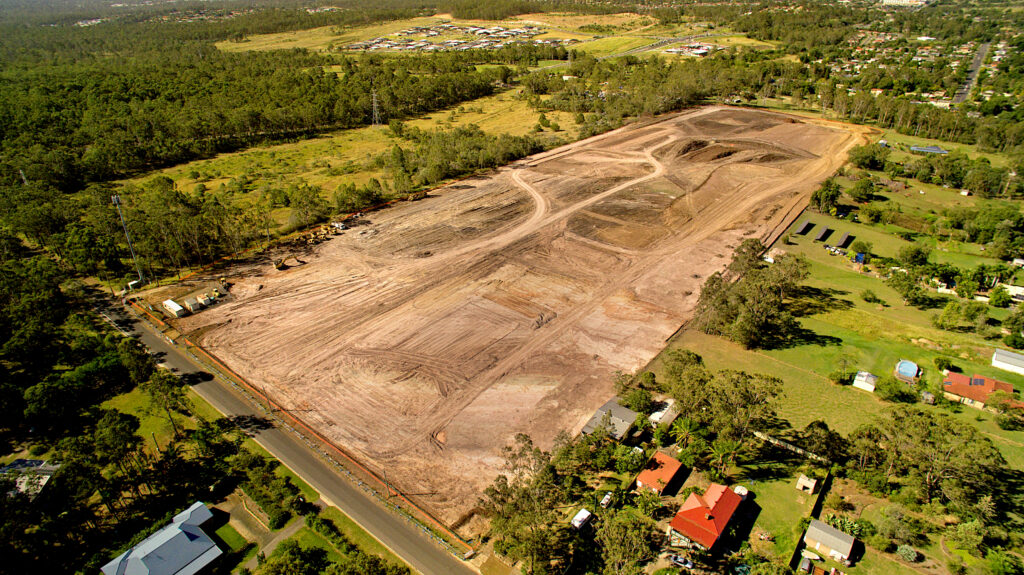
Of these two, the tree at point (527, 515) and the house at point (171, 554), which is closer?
the tree at point (527, 515)

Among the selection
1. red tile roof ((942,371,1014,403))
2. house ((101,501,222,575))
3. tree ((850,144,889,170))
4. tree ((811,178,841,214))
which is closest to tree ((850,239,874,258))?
tree ((811,178,841,214))

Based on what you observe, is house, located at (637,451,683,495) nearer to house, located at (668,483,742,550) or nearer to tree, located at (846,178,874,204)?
house, located at (668,483,742,550)

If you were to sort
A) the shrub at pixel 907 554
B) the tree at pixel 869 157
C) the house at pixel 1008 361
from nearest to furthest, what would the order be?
1. the shrub at pixel 907 554
2. the house at pixel 1008 361
3. the tree at pixel 869 157

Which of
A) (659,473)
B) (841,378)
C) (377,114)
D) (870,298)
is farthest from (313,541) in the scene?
(377,114)

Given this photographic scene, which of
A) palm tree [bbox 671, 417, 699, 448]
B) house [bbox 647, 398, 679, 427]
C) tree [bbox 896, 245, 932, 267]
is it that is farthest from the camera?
tree [bbox 896, 245, 932, 267]

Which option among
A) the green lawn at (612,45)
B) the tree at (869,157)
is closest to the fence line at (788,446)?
the tree at (869,157)

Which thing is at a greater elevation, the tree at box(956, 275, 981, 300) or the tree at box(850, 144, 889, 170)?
the tree at box(850, 144, 889, 170)

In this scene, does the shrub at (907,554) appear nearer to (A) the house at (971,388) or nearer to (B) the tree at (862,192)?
(A) the house at (971,388)

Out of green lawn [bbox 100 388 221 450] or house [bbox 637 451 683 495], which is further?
green lawn [bbox 100 388 221 450]
